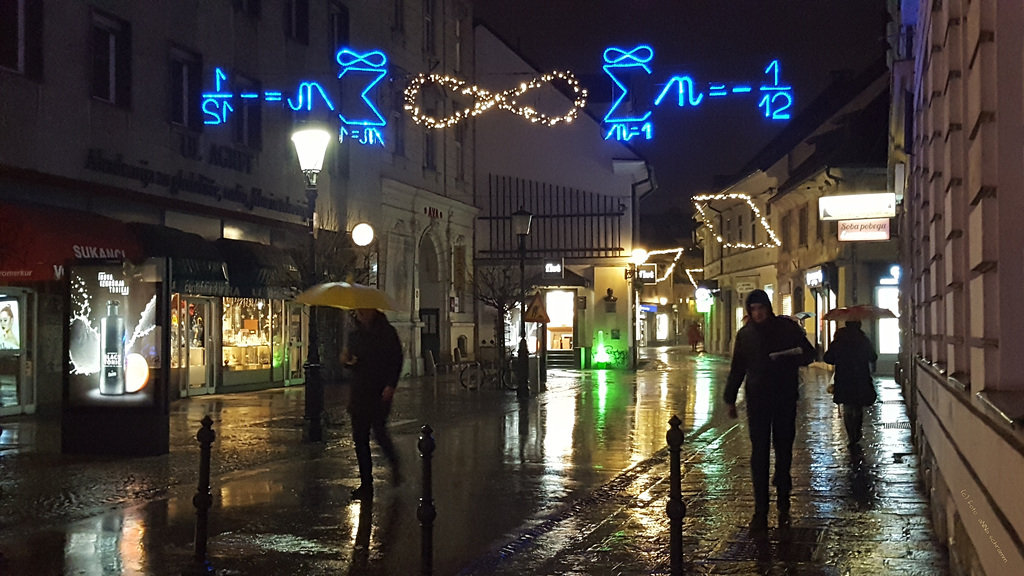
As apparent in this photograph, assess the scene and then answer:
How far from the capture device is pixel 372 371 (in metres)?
10.3

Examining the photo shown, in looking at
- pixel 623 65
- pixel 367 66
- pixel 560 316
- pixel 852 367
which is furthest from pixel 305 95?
pixel 560 316

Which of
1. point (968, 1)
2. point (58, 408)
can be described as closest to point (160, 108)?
point (58, 408)

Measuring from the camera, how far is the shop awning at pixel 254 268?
2227 cm

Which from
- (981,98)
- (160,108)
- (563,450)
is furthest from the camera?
(160,108)

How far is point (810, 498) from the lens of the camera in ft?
33.9

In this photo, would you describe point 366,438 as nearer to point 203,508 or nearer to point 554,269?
point 203,508

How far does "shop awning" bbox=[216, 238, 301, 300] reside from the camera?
877 inches

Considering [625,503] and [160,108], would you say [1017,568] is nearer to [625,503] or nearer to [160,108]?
[625,503]

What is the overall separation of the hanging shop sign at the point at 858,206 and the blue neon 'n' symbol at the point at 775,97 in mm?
8471

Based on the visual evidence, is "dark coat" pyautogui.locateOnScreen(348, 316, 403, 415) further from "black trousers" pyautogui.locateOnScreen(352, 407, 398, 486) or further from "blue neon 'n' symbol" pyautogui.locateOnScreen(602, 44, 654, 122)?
"blue neon 'n' symbol" pyautogui.locateOnScreen(602, 44, 654, 122)

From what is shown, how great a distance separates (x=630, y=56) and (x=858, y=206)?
34.6ft

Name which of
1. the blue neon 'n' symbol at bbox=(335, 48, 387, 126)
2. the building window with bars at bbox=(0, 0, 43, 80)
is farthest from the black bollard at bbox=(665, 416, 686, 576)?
the blue neon 'n' symbol at bbox=(335, 48, 387, 126)

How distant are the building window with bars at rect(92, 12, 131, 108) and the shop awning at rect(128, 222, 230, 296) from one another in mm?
2388

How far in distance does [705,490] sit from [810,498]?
1.06 meters
